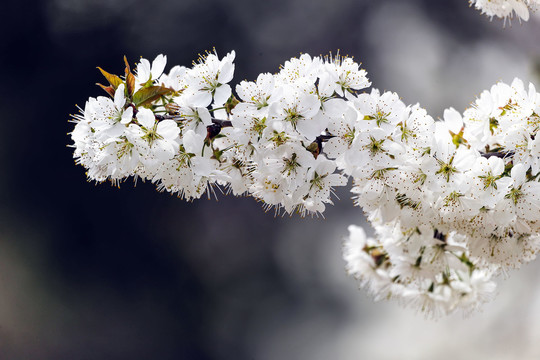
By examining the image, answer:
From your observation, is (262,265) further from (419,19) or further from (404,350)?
(419,19)

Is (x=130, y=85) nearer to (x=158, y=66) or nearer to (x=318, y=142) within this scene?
(x=158, y=66)

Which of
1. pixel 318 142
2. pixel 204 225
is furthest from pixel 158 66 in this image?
pixel 204 225

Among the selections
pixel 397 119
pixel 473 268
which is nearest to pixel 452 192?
pixel 397 119

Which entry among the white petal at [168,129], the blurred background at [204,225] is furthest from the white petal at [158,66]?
the blurred background at [204,225]

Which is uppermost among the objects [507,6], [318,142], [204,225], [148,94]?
[204,225]

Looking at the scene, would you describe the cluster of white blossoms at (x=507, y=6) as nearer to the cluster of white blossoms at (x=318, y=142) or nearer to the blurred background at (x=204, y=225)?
the cluster of white blossoms at (x=318, y=142)

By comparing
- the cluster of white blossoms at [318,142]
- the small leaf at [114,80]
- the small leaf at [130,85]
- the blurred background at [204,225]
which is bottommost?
the cluster of white blossoms at [318,142]
